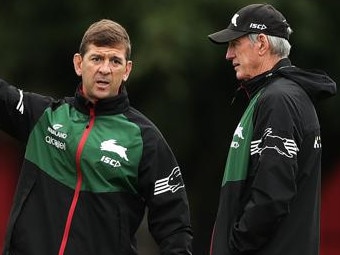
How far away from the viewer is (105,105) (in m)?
6.72

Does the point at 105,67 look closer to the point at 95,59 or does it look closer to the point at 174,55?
the point at 95,59

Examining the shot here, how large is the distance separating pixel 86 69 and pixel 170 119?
3584 mm

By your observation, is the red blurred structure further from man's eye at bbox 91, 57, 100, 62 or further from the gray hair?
the gray hair

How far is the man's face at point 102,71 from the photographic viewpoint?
22.0 ft

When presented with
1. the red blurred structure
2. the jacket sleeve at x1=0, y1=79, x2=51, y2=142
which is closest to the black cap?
the jacket sleeve at x1=0, y1=79, x2=51, y2=142

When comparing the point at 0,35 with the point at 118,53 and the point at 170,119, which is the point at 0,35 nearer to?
the point at 170,119

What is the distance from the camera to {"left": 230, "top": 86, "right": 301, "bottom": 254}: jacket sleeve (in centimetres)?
621

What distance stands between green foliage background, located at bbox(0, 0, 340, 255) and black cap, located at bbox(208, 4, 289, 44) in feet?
9.46

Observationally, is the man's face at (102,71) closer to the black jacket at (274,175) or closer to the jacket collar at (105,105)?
the jacket collar at (105,105)

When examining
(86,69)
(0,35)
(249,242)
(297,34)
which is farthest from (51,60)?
(249,242)

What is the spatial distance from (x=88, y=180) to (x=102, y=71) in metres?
0.56

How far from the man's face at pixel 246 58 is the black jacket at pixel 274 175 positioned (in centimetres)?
7

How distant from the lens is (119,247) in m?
6.59

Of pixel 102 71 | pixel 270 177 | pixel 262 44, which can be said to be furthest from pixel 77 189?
pixel 262 44
